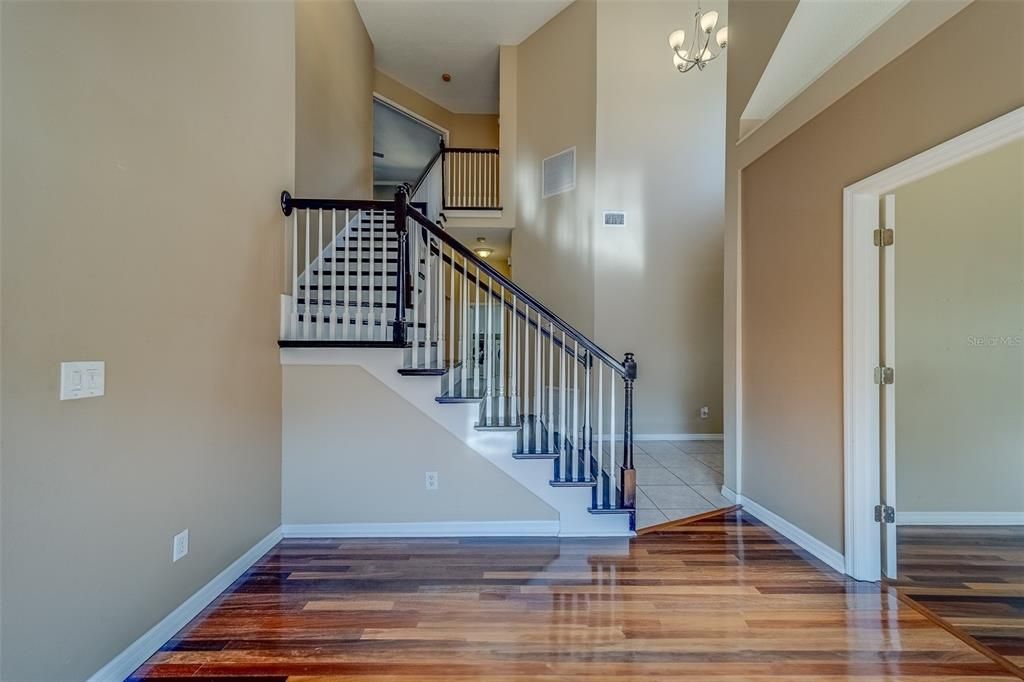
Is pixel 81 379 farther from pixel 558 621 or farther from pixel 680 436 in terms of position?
pixel 680 436

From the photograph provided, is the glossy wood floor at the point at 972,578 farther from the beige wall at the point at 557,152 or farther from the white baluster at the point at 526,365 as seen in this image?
the beige wall at the point at 557,152

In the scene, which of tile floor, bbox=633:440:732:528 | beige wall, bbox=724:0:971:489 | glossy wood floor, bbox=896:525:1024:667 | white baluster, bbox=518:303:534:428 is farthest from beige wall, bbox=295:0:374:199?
glossy wood floor, bbox=896:525:1024:667

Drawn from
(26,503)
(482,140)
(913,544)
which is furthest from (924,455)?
(482,140)

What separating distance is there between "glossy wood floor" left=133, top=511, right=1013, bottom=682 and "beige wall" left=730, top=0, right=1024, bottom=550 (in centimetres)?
59

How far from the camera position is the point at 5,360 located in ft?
3.99

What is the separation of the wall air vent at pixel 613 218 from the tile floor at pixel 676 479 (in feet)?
8.63

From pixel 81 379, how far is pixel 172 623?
3.85 feet

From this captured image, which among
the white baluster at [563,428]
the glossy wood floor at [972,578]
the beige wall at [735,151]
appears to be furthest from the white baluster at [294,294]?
the glossy wood floor at [972,578]

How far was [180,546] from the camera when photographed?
1.90 meters

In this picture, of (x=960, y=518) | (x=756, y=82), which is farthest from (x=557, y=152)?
(x=960, y=518)

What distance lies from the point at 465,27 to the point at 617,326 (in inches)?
171

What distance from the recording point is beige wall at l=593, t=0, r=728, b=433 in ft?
16.2

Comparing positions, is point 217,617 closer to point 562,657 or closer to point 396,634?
point 396,634

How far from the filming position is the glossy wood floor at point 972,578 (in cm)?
187
